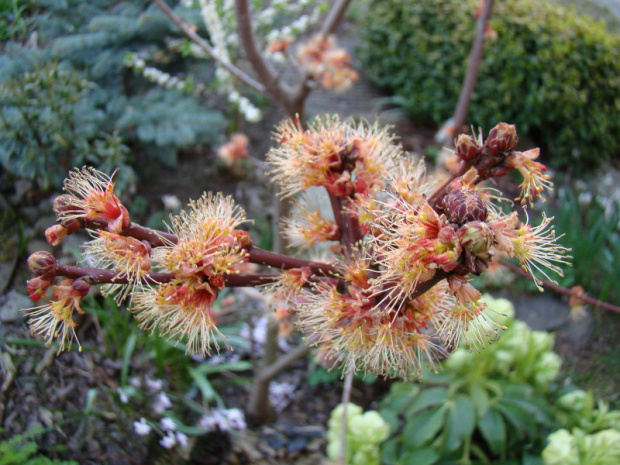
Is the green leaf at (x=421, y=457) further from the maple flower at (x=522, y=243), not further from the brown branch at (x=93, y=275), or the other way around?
the brown branch at (x=93, y=275)

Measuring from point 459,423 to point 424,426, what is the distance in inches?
6.0

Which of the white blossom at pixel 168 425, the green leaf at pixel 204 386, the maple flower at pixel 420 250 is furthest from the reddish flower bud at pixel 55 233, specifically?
the green leaf at pixel 204 386

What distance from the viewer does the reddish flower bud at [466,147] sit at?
0.94m

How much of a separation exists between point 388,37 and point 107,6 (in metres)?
3.36

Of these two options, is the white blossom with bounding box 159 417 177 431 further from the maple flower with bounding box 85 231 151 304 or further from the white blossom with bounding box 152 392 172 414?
the maple flower with bounding box 85 231 151 304

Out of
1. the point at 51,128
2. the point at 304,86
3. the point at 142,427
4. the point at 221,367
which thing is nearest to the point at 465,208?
the point at 304,86

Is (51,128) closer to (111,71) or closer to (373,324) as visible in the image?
(111,71)

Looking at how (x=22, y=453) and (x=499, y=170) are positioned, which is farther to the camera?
(x=22, y=453)

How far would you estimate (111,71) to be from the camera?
311cm

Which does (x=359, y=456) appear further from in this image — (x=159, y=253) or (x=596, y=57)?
(x=596, y=57)

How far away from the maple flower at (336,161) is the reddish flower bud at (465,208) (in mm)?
280

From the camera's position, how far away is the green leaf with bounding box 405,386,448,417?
2.19 meters

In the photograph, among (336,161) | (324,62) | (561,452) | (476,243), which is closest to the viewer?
(476,243)

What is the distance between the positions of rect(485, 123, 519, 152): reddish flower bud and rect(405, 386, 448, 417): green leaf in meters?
1.58
